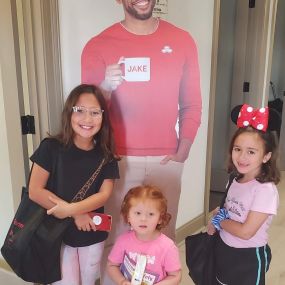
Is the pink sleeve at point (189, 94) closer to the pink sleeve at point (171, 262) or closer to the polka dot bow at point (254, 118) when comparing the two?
the polka dot bow at point (254, 118)

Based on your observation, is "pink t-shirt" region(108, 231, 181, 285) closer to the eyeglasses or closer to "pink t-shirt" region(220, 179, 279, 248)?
"pink t-shirt" region(220, 179, 279, 248)

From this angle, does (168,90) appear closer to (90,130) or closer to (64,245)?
(90,130)

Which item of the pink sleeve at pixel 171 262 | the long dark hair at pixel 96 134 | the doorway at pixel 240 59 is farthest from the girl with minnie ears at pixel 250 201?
the doorway at pixel 240 59

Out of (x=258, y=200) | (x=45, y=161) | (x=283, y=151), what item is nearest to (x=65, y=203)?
(x=45, y=161)

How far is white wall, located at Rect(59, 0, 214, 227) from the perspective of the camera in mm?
1602

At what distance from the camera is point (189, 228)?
8.68 feet

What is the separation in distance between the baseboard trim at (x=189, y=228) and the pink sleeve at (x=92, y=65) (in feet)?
4.45

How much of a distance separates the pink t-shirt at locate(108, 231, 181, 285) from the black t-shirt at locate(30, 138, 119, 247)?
193 millimetres

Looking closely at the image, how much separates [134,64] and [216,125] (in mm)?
2091

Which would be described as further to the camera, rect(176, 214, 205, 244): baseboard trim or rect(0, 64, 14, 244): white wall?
rect(176, 214, 205, 244): baseboard trim

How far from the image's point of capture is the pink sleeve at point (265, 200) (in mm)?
1352

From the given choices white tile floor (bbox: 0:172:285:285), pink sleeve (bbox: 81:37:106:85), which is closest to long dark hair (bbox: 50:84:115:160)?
pink sleeve (bbox: 81:37:106:85)

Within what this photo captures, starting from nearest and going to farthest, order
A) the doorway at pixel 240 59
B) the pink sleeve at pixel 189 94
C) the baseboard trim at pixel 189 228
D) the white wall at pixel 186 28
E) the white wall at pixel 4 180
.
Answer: the white wall at pixel 186 28 → the white wall at pixel 4 180 → the pink sleeve at pixel 189 94 → the baseboard trim at pixel 189 228 → the doorway at pixel 240 59

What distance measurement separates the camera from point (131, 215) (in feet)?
4.54
